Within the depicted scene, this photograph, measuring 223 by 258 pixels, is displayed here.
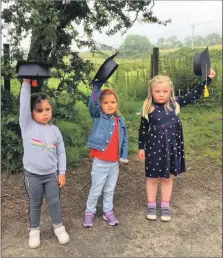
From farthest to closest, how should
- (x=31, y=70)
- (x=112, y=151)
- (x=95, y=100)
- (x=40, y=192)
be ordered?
1. (x=112, y=151)
2. (x=95, y=100)
3. (x=40, y=192)
4. (x=31, y=70)

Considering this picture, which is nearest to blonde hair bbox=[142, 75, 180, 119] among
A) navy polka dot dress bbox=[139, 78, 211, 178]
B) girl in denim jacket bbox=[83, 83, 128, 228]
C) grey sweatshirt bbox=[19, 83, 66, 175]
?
navy polka dot dress bbox=[139, 78, 211, 178]

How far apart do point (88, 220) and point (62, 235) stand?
374 mm

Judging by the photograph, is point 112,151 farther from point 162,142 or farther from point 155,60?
point 155,60

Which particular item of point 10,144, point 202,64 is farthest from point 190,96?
point 10,144

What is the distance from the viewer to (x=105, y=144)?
3506 mm

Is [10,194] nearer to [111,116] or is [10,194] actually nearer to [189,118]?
[111,116]

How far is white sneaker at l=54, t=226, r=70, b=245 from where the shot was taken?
3299 millimetres

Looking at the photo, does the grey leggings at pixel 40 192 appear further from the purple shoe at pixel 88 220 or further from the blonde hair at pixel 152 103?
the blonde hair at pixel 152 103

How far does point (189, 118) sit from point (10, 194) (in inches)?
194

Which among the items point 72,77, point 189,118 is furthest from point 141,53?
point 72,77

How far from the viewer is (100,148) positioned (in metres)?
3.50

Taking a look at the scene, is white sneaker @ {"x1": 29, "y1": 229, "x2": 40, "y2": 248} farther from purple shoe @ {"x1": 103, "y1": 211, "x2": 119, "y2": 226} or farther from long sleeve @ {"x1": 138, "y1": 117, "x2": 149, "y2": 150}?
long sleeve @ {"x1": 138, "y1": 117, "x2": 149, "y2": 150}

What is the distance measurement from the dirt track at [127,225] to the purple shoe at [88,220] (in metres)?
0.05

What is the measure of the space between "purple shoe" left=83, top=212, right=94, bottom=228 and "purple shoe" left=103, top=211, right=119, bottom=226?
0.46 ft
